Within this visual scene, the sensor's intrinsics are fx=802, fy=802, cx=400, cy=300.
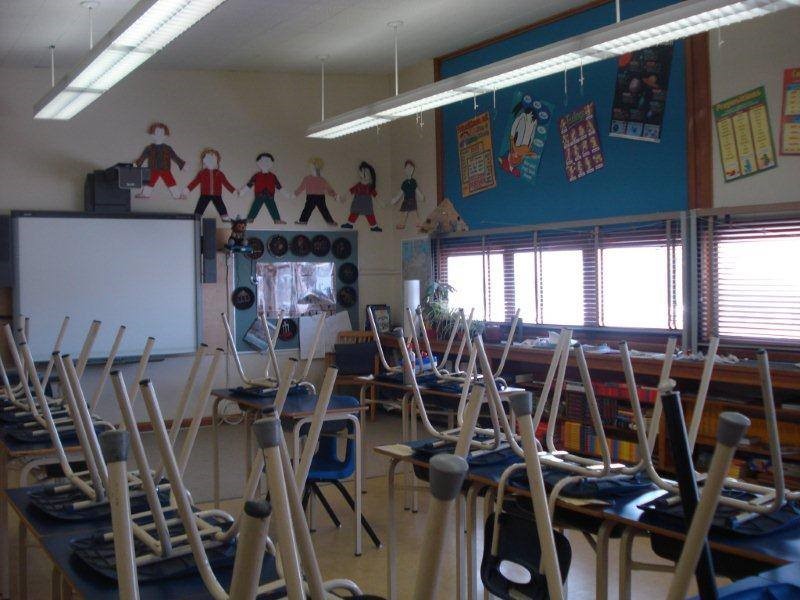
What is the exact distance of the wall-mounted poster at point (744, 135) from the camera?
4.98m

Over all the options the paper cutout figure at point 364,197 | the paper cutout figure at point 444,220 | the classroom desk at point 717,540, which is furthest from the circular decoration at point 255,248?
the classroom desk at point 717,540

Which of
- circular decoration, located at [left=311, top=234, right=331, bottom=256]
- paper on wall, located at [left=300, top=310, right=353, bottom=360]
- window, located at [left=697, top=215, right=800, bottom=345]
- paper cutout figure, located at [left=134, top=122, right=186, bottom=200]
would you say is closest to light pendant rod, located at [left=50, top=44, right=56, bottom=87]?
paper cutout figure, located at [left=134, top=122, right=186, bottom=200]

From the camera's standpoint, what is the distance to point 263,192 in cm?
785

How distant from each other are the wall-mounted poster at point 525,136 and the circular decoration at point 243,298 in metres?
2.71

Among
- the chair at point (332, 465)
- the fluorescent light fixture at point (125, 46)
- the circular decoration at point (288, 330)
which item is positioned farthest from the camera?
the circular decoration at point (288, 330)

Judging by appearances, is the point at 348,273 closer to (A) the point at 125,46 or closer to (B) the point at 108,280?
(B) the point at 108,280

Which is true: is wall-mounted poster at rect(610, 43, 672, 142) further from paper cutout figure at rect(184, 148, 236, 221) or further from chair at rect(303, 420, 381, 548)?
paper cutout figure at rect(184, 148, 236, 221)

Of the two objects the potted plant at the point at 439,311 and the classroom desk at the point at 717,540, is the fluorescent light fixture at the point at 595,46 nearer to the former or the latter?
the potted plant at the point at 439,311

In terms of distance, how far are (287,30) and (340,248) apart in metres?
2.60

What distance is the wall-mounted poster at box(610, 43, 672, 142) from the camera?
5.58 m

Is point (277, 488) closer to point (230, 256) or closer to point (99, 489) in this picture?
point (99, 489)

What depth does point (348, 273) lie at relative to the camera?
27.2 feet

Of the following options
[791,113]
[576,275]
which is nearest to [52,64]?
[576,275]

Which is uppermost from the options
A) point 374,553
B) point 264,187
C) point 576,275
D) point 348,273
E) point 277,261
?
point 264,187
